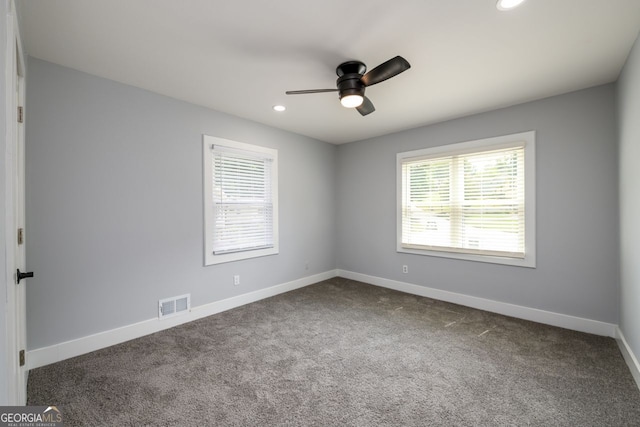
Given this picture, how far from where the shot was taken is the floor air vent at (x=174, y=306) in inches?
122

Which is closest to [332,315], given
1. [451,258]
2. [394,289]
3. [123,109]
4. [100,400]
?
[394,289]

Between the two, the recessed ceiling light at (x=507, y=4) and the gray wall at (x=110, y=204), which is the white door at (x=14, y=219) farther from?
the recessed ceiling light at (x=507, y=4)

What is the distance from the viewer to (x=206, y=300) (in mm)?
3504

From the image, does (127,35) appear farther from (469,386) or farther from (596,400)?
(596,400)

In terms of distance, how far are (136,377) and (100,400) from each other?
0.28 m

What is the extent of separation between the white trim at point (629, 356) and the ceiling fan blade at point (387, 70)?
9.35ft

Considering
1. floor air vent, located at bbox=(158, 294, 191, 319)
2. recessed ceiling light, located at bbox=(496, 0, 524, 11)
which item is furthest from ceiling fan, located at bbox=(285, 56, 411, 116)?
floor air vent, located at bbox=(158, 294, 191, 319)

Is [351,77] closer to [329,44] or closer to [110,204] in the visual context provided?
[329,44]

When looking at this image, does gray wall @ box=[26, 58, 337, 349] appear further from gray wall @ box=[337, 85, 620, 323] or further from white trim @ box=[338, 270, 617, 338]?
gray wall @ box=[337, 85, 620, 323]

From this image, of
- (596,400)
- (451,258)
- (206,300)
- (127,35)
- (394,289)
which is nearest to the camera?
(596,400)

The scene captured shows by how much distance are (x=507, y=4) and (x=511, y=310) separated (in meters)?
3.24

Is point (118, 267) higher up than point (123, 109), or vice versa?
point (123, 109)

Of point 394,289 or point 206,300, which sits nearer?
point 206,300

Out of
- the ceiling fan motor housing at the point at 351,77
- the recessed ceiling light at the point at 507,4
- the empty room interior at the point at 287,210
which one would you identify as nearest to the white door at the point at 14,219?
the empty room interior at the point at 287,210
